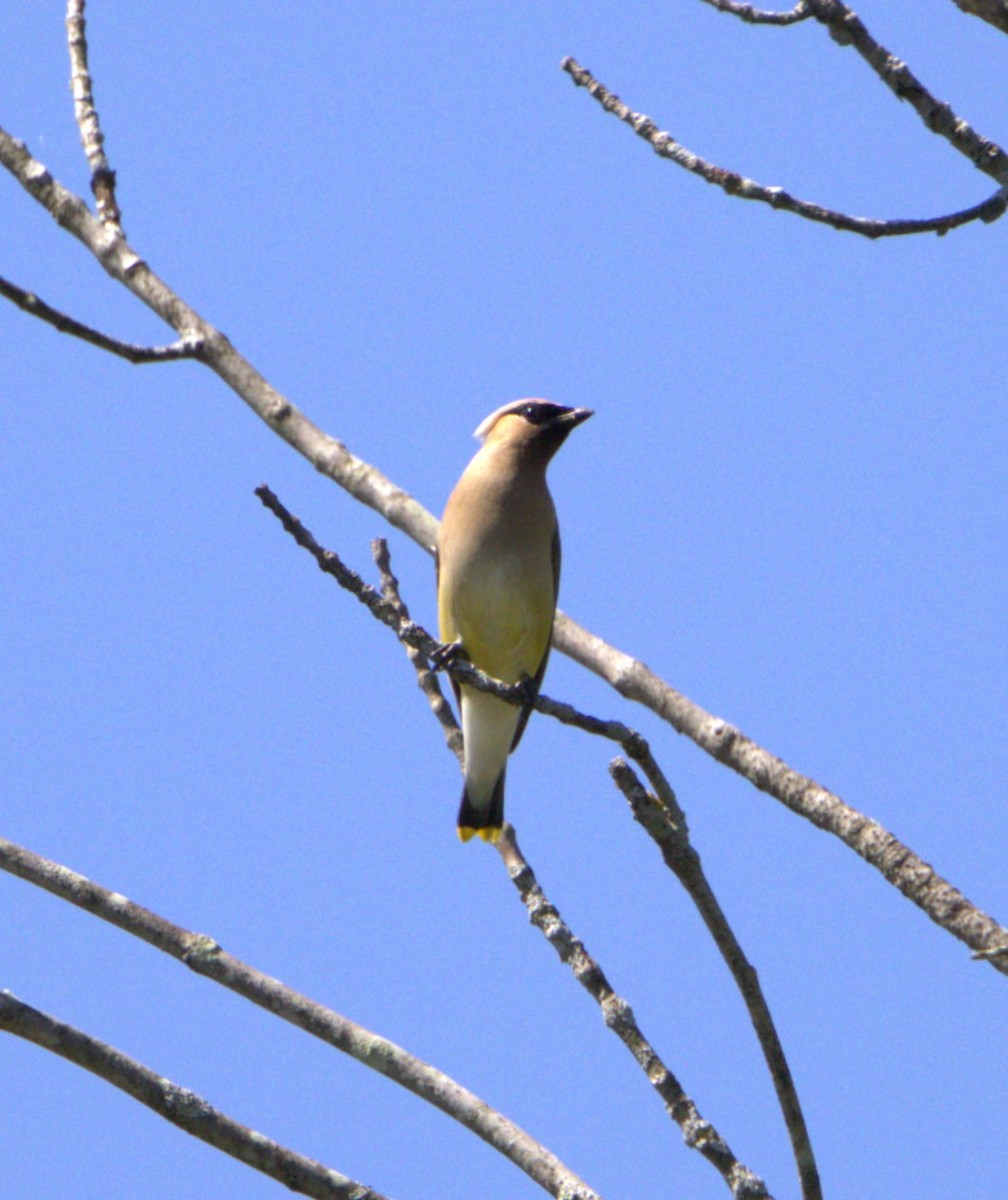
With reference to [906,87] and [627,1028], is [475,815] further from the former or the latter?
[906,87]

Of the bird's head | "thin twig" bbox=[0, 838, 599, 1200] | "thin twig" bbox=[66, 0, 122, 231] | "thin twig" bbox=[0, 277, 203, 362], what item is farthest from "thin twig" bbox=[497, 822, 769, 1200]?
the bird's head

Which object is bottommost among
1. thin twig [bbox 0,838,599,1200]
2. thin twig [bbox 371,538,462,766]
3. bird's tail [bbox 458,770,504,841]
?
Result: thin twig [bbox 0,838,599,1200]

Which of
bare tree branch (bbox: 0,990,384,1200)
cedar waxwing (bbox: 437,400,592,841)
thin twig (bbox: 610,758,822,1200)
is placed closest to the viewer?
bare tree branch (bbox: 0,990,384,1200)

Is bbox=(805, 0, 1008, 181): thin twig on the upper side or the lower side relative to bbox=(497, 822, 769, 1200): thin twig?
upper

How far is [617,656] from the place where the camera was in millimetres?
3441

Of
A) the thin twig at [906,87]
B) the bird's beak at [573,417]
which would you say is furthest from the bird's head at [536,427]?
the thin twig at [906,87]

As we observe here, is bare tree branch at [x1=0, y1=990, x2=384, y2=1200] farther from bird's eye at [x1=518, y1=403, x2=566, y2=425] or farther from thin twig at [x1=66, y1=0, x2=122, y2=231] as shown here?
bird's eye at [x1=518, y1=403, x2=566, y2=425]

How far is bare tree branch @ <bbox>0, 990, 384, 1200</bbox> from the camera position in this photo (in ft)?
8.46

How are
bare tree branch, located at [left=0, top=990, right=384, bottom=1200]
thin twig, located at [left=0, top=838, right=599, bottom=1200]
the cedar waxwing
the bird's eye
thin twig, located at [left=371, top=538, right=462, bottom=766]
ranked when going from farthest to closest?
the bird's eye < the cedar waxwing < thin twig, located at [left=371, top=538, right=462, bottom=766] < thin twig, located at [left=0, top=838, right=599, bottom=1200] < bare tree branch, located at [left=0, top=990, right=384, bottom=1200]

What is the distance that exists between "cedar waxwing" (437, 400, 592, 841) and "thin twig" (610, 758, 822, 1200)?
8.77 feet

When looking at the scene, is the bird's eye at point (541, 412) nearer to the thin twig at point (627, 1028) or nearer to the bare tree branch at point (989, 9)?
the thin twig at point (627, 1028)

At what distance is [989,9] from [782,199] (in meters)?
0.61

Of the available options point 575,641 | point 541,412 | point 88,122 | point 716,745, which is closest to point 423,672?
point 575,641

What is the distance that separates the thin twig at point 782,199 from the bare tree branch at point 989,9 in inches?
15.8
